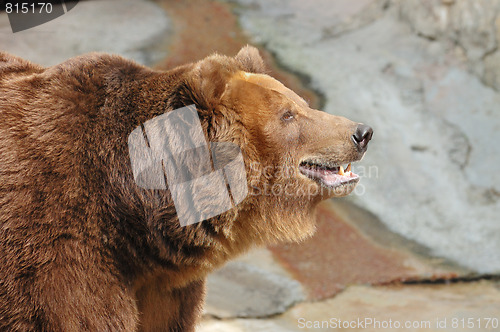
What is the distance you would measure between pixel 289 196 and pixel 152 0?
5.41 m

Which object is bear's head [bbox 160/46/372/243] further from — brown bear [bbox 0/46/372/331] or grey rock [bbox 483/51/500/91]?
grey rock [bbox 483/51/500/91]

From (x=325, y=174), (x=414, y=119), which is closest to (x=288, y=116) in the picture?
(x=325, y=174)

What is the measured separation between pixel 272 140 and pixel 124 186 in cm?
73

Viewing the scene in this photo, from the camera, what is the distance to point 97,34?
6.94 meters

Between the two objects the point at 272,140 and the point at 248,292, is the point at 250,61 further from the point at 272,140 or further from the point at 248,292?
the point at 248,292

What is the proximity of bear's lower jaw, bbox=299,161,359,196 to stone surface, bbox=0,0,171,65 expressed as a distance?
13.4ft

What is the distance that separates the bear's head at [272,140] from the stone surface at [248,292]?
1.96 metres

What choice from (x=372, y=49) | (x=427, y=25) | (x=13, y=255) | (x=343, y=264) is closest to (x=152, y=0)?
(x=372, y=49)

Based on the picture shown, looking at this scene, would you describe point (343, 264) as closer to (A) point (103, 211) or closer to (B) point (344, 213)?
(B) point (344, 213)

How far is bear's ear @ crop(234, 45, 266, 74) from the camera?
9.98 ft

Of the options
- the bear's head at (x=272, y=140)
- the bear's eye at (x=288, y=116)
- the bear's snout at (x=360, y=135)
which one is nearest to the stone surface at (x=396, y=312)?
the bear's head at (x=272, y=140)

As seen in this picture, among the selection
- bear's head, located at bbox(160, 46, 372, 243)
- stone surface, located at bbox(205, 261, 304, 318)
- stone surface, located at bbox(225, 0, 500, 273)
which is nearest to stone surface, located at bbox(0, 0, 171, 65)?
stone surface, located at bbox(225, 0, 500, 273)

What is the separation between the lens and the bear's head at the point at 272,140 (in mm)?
2719

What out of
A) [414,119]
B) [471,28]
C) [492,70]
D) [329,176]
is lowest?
[414,119]
